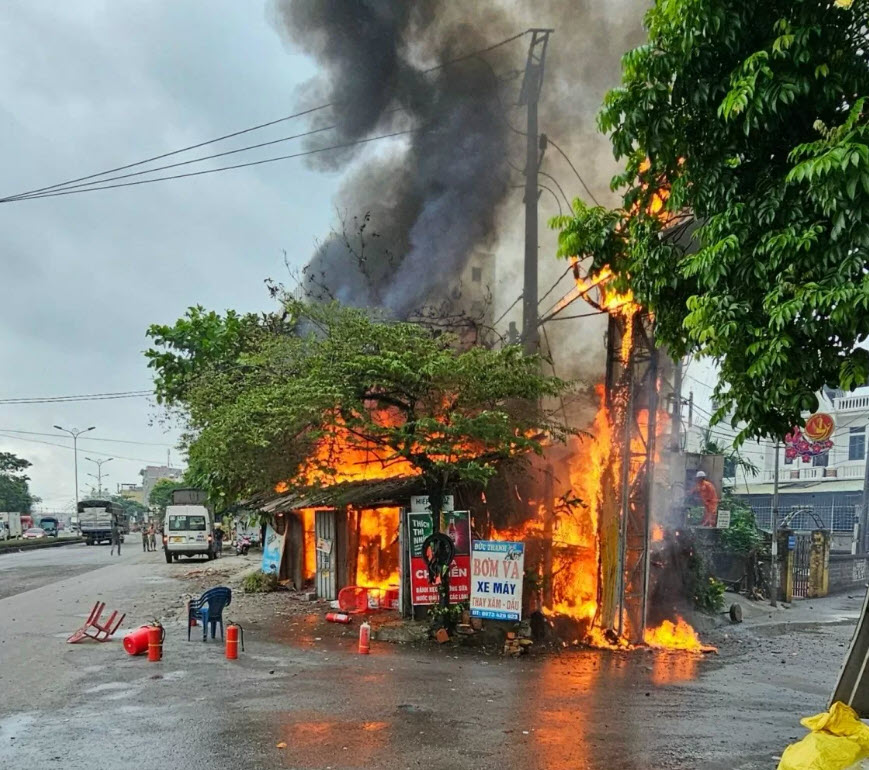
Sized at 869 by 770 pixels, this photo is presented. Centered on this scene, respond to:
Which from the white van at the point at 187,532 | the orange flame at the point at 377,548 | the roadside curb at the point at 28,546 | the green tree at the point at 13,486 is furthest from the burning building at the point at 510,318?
the green tree at the point at 13,486

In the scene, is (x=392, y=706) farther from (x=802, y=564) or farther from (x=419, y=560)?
(x=802, y=564)

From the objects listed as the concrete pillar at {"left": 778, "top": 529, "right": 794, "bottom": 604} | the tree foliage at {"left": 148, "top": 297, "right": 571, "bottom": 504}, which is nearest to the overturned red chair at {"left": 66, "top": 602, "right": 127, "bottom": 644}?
the tree foliage at {"left": 148, "top": 297, "right": 571, "bottom": 504}

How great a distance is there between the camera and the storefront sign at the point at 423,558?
13.1 m

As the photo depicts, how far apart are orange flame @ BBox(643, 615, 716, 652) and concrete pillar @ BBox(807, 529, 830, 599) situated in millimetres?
9909

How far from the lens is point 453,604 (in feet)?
42.6

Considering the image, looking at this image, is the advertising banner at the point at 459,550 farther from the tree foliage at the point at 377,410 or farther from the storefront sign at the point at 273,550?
the storefront sign at the point at 273,550

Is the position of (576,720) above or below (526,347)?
below

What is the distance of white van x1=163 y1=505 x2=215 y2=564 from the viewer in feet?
108

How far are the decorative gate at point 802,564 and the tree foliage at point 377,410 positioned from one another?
12.0 meters

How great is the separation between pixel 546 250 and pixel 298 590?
38.0ft

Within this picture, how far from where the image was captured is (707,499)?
21.0 meters

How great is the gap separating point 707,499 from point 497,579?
10.8 m

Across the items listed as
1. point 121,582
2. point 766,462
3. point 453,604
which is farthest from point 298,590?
point 766,462

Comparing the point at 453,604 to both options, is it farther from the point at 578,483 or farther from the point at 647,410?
the point at 647,410
